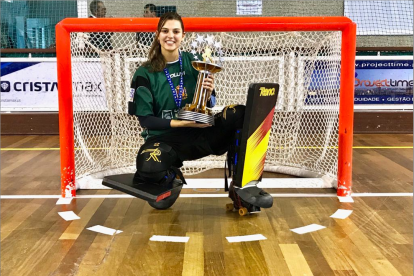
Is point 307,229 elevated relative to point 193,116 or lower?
lower

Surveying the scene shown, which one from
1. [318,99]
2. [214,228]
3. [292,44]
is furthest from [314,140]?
[214,228]

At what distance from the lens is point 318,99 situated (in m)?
4.77

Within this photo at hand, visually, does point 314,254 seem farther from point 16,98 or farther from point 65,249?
point 16,98

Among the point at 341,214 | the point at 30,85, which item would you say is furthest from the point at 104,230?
the point at 30,85

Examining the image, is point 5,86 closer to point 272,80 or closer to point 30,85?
point 30,85

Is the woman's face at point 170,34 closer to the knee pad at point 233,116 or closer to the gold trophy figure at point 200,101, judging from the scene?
the gold trophy figure at point 200,101

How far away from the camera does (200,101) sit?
3012 millimetres

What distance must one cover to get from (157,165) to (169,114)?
1.13ft

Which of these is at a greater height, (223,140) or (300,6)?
(300,6)

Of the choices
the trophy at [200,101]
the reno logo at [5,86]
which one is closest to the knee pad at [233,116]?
the trophy at [200,101]

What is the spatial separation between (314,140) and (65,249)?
3.32 metres

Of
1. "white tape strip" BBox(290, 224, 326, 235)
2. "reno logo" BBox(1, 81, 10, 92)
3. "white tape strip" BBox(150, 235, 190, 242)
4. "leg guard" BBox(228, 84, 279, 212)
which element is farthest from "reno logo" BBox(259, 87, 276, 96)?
"reno logo" BBox(1, 81, 10, 92)

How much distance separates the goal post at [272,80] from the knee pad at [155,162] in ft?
2.57

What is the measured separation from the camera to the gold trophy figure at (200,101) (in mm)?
2961
